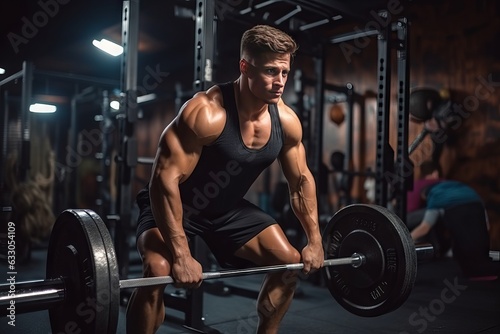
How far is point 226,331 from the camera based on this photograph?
7.98 feet

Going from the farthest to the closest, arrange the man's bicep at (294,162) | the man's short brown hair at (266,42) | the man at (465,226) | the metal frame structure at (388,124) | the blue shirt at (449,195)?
the blue shirt at (449,195) < the man at (465,226) < the metal frame structure at (388,124) < the man's bicep at (294,162) < the man's short brown hair at (266,42)

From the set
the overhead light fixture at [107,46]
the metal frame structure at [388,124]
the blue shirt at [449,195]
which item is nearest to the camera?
the metal frame structure at [388,124]

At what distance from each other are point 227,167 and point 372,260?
0.76 metres

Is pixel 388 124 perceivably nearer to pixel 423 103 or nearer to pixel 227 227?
pixel 227 227

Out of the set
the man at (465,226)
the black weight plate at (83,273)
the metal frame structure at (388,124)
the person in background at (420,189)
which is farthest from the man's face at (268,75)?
the person in background at (420,189)

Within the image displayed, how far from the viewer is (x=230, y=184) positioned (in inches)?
70.9

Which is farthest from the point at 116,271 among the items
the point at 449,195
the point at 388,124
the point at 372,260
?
the point at 449,195

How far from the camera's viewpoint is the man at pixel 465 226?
3807mm

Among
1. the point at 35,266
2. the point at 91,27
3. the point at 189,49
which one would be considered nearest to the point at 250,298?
the point at 35,266

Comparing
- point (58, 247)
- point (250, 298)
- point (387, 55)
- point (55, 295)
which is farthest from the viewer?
point (250, 298)

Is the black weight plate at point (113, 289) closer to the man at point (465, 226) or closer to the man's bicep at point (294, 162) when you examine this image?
the man's bicep at point (294, 162)

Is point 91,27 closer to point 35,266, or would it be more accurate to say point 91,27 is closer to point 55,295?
point 35,266

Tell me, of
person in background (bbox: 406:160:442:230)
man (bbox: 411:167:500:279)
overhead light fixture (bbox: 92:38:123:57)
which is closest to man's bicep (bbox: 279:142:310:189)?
overhead light fixture (bbox: 92:38:123:57)

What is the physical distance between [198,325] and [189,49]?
5.11 metres
